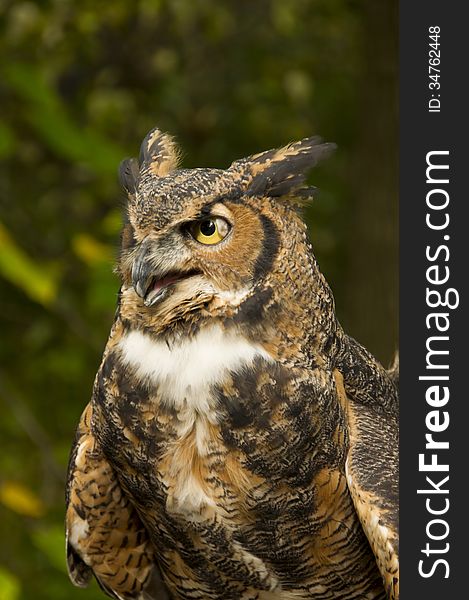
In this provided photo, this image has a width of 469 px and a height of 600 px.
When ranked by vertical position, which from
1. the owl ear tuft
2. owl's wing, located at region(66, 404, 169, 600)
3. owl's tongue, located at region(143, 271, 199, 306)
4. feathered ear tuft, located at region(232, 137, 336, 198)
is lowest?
owl's wing, located at region(66, 404, 169, 600)

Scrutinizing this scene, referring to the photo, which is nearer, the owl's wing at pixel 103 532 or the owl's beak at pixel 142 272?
the owl's beak at pixel 142 272

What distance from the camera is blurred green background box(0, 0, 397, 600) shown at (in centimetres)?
404

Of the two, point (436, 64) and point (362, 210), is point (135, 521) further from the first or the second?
point (362, 210)

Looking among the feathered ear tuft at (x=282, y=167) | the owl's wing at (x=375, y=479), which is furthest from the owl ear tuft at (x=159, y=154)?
the owl's wing at (x=375, y=479)

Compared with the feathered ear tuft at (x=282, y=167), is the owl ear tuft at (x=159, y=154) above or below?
above

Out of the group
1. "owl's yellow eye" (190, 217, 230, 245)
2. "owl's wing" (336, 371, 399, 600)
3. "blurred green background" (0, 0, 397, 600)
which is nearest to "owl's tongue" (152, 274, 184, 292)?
"owl's yellow eye" (190, 217, 230, 245)

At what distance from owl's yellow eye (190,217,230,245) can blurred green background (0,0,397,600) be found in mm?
1275

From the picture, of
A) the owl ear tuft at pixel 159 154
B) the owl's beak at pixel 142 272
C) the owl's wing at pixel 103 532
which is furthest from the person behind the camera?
the owl's wing at pixel 103 532

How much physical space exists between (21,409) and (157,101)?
2.31 m

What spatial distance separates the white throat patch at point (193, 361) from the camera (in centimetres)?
223

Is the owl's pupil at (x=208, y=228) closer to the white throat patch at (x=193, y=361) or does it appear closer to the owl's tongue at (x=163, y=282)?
the owl's tongue at (x=163, y=282)

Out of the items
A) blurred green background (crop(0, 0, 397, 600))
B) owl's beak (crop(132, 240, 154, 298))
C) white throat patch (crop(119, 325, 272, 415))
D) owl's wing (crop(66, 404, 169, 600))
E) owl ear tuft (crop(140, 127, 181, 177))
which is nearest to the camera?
owl's beak (crop(132, 240, 154, 298))

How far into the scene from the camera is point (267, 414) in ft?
7.38

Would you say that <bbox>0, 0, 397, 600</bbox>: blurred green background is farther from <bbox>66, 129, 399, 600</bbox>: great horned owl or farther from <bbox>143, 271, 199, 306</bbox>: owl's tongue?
<bbox>143, 271, 199, 306</bbox>: owl's tongue
